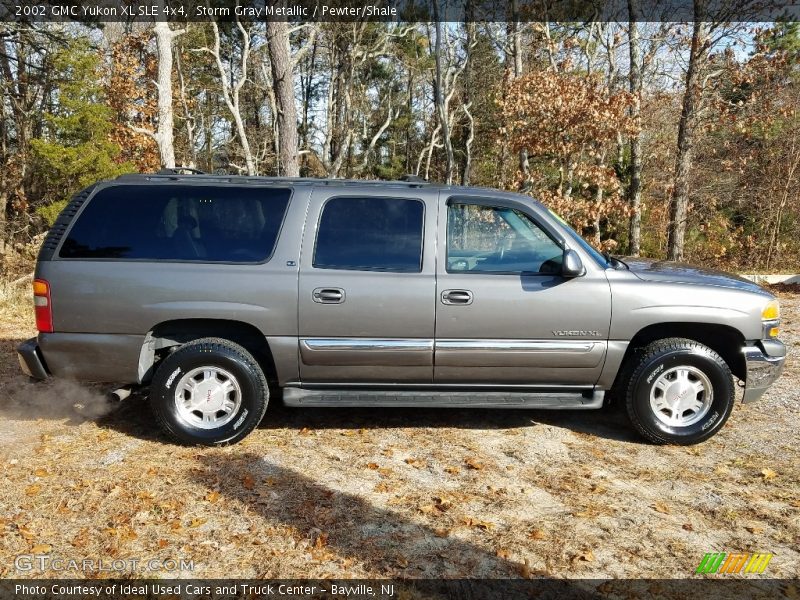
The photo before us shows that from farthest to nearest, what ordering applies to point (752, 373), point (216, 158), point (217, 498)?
point (216, 158)
point (752, 373)
point (217, 498)

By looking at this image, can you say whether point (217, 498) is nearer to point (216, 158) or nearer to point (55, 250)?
point (55, 250)

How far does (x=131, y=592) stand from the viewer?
8.97 feet

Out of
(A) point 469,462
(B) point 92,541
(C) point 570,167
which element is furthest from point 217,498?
(C) point 570,167

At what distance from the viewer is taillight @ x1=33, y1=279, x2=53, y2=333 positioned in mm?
4215

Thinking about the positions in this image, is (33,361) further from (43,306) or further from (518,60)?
(518,60)

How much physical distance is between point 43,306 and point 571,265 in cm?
383

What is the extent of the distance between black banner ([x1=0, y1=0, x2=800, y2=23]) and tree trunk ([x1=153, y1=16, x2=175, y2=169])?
38 cm

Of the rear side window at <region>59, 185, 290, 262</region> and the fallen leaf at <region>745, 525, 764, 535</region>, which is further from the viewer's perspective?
the rear side window at <region>59, 185, 290, 262</region>

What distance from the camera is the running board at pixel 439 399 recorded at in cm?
441

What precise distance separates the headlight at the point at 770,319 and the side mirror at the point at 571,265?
57.5 inches

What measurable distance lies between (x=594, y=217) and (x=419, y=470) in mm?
8797

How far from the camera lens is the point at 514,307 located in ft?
14.2

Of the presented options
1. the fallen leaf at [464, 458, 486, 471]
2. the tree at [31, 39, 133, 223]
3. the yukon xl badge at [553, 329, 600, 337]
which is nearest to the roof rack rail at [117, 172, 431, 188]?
the yukon xl badge at [553, 329, 600, 337]

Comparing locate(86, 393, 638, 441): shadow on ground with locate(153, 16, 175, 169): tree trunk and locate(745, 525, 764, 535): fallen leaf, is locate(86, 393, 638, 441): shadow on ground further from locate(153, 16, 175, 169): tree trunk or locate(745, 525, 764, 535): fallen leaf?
locate(153, 16, 175, 169): tree trunk
